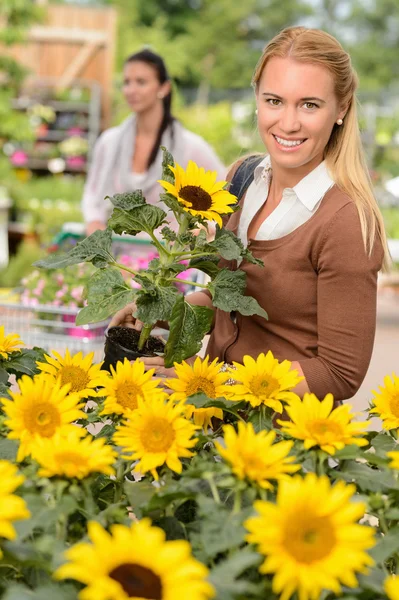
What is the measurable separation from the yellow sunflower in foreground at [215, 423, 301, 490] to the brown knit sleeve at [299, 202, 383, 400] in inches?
23.0

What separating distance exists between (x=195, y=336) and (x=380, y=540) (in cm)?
58

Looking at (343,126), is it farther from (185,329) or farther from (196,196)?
(185,329)

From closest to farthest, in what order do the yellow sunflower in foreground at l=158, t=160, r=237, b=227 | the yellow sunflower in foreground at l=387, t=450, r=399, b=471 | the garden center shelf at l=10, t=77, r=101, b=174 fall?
the yellow sunflower in foreground at l=387, t=450, r=399, b=471
the yellow sunflower in foreground at l=158, t=160, r=237, b=227
the garden center shelf at l=10, t=77, r=101, b=174

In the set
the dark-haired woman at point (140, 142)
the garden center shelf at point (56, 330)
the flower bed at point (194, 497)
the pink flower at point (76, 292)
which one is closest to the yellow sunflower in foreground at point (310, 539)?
the flower bed at point (194, 497)

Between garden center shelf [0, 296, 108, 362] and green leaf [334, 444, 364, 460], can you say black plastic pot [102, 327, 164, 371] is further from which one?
garden center shelf [0, 296, 108, 362]

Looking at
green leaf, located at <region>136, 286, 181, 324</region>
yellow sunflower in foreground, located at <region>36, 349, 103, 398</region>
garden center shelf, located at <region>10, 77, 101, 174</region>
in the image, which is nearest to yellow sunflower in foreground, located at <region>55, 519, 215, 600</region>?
yellow sunflower in foreground, located at <region>36, 349, 103, 398</region>

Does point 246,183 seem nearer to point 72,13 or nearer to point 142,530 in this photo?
point 142,530

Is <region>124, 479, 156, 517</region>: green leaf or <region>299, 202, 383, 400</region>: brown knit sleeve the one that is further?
<region>299, 202, 383, 400</region>: brown knit sleeve

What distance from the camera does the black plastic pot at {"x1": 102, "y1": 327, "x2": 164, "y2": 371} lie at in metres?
1.64

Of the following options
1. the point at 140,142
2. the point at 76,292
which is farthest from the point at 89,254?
the point at 140,142

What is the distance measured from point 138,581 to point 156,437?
1.04ft

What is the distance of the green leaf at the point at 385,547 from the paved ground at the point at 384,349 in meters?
3.28

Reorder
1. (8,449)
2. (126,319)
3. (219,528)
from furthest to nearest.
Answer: (126,319), (8,449), (219,528)

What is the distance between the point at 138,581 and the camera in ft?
2.70
